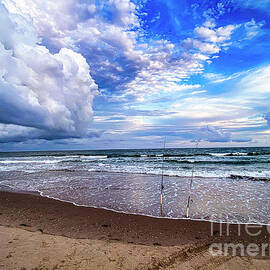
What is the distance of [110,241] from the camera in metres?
4.37

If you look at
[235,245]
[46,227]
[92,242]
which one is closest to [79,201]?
[46,227]

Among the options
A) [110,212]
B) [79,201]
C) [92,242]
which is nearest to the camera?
[92,242]

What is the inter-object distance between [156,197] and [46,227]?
483cm

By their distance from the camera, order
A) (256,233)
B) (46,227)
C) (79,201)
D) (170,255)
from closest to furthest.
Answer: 1. (170,255)
2. (256,233)
3. (46,227)
4. (79,201)

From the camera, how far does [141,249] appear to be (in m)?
3.95

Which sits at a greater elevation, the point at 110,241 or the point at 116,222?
the point at 110,241

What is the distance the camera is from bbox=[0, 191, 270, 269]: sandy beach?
3.46 metres

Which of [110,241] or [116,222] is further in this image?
[116,222]

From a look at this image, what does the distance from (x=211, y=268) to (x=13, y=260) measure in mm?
3539

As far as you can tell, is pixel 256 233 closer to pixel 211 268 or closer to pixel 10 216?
pixel 211 268

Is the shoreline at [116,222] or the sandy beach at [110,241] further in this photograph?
the shoreline at [116,222]

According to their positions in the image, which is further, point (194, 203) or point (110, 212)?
point (194, 203)

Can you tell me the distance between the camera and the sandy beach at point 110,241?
3463 mm

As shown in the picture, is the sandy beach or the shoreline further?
the shoreline
